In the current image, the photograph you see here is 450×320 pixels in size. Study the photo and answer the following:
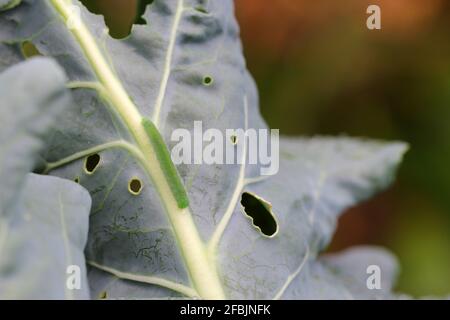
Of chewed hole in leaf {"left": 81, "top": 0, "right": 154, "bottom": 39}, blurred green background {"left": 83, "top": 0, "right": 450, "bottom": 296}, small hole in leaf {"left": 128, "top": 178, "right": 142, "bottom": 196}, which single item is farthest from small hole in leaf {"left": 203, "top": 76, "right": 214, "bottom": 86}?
blurred green background {"left": 83, "top": 0, "right": 450, "bottom": 296}

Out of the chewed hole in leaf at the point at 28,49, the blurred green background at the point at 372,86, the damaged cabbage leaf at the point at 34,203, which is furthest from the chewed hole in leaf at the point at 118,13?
the damaged cabbage leaf at the point at 34,203

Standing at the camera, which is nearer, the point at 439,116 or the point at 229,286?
the point at 229,286

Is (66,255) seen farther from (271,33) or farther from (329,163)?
(271,33)

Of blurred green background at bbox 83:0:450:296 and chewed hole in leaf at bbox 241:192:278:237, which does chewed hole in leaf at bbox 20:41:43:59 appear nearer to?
chewed hole in leaf at bbox 241:192:278:237

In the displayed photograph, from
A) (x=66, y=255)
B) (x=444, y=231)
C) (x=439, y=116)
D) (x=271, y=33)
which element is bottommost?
(x=444, y=231)

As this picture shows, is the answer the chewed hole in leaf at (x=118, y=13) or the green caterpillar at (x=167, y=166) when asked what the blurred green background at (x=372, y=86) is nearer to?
the chewed hole in leaf at (x=118, y=13)

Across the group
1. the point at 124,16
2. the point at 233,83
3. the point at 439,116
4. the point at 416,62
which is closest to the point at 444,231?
the point at 439,116
